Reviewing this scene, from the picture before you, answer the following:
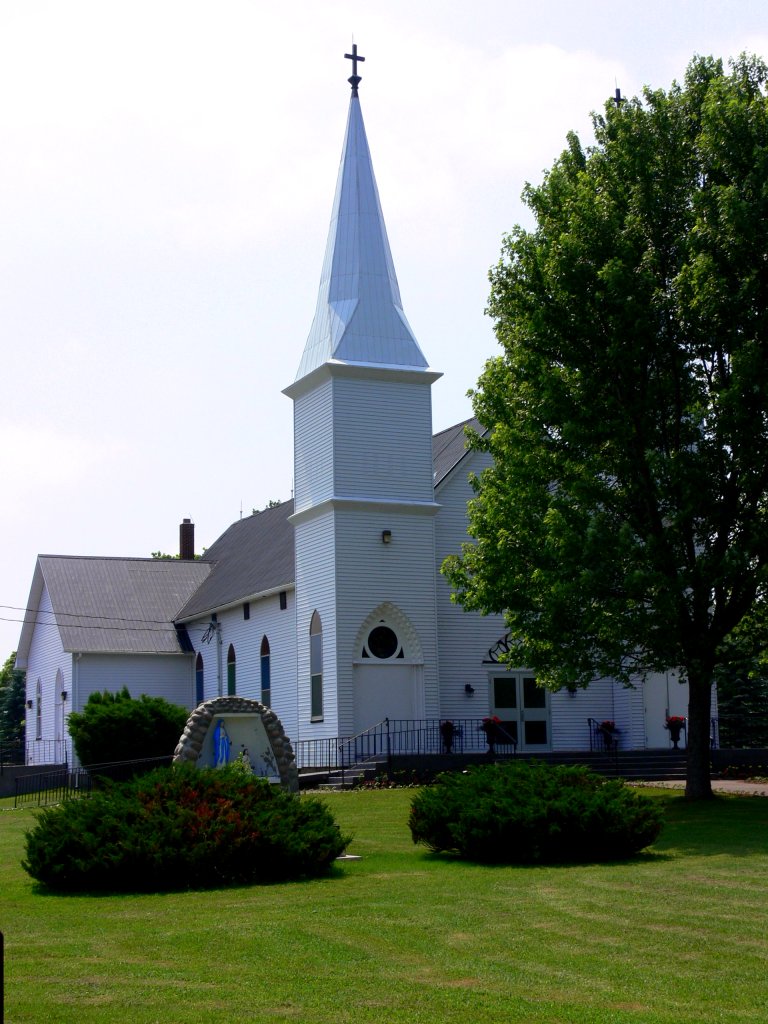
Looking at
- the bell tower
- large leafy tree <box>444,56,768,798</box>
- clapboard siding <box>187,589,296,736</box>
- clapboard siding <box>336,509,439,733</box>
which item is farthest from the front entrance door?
large leafy tree <box>444,56,768,798</box>

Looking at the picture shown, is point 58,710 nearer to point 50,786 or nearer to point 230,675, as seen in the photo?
point 50,786

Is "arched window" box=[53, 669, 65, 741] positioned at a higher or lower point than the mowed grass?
higher

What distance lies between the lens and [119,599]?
4503 cm

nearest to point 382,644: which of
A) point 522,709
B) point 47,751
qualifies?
point 522,709

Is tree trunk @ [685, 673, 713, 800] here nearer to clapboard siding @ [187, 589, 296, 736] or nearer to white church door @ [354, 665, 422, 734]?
white church door @ [354, 665, 422, 734]

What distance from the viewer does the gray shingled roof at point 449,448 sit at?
34987 millimetres

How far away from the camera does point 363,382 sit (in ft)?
109

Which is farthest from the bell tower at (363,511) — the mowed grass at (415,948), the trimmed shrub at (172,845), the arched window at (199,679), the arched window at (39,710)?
the mowed grass at (415,948)

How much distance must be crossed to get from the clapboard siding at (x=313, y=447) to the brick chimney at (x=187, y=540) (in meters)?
19.2

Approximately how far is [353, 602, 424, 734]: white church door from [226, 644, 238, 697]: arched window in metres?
8.68

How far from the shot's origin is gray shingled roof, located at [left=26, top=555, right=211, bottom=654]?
42875 millimetres

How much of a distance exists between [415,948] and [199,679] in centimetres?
3377

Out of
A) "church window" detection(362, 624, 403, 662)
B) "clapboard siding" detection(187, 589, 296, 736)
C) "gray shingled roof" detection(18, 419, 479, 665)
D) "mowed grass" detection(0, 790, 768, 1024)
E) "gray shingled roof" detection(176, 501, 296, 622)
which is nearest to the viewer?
"mowed grass" detection(0, 790, 768, 1024)

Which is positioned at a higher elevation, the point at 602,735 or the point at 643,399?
the point at 643,399
